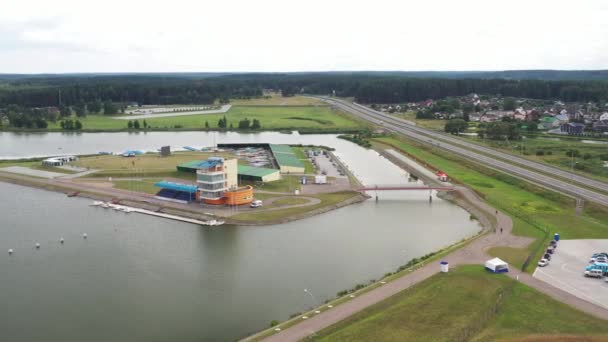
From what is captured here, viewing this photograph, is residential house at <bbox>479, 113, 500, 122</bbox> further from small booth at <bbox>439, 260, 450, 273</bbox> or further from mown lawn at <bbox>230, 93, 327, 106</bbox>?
small booth at <bbox>439, 260, 450, 273</bbox>

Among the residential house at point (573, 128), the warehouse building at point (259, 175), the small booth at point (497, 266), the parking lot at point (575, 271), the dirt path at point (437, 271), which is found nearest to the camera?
the dirt path at point (437, 271)

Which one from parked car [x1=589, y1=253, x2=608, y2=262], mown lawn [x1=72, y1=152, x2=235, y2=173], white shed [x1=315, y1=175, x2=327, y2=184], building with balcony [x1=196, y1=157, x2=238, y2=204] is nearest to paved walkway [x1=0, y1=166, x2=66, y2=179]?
mown lawn [x1=72, y1=152, x2=235, y2=173]

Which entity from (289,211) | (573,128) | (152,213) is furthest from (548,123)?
(152,213)

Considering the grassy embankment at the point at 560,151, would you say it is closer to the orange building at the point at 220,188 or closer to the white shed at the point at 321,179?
the white shed at the point at 321,179

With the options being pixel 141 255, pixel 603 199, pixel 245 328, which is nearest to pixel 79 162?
pixel 141 255

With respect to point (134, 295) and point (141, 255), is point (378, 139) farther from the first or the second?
point (134, 295)

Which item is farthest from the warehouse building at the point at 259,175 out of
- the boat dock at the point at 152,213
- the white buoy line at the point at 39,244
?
the white buoy line at the point at 39,244
